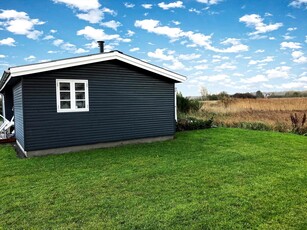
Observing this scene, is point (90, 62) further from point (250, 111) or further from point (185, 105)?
point (250, 111)

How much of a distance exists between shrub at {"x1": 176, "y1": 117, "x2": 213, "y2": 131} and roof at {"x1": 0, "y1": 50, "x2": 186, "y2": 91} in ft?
10.1

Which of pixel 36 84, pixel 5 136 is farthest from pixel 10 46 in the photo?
pixel 36 84

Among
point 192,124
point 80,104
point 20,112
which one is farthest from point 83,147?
point 192,124

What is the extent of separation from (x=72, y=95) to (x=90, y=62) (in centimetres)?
120

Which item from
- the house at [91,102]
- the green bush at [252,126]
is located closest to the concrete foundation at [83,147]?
the house at [91,102]

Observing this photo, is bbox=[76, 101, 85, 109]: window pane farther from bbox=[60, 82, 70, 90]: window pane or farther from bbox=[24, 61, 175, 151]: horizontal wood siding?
bbox=[60, 82, 70, 90]: window pane

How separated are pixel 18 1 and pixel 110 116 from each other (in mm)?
6243

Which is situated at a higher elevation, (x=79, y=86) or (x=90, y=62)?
(x=90, y=62)

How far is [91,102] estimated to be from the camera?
350 inches

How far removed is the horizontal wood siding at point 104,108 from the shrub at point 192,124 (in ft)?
7.67

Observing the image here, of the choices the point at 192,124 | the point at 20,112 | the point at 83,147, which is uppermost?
the point at 20,112

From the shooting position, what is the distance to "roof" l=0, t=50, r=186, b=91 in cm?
750

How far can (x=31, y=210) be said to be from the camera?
4129mm

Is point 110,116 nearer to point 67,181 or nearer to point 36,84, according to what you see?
point 36,84
